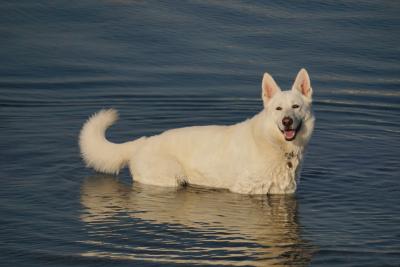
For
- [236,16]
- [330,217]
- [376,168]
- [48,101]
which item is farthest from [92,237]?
[236,16]

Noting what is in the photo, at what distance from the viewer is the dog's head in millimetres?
11320

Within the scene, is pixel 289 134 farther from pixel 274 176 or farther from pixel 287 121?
pixel 274 176

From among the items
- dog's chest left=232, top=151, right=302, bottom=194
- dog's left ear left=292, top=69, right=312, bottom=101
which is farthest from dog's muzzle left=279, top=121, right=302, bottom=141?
dog's left ear left=292, top=69, right=312, bottom=101

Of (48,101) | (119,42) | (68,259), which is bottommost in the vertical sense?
(68,259)

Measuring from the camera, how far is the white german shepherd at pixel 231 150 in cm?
1149

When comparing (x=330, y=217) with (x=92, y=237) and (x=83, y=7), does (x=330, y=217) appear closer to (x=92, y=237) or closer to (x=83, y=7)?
(x=92, y=237)

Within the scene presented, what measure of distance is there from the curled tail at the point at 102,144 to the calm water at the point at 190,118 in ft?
1.06

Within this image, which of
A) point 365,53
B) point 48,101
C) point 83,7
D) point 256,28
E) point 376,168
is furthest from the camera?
point 83,7

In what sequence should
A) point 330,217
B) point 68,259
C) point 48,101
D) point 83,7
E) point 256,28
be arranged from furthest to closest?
1. point 83,7
2. point 256,28
3. point 48,101
4. point 330,217
5. point 68,259

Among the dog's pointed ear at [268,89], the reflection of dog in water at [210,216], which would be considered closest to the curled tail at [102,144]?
the reflection of dog in water at [210,216]

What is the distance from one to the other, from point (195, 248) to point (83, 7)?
15.3 metres

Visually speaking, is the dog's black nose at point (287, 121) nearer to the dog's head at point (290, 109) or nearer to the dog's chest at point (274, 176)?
the dog's head at point (290, 109)

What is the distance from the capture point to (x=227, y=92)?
58.3ft

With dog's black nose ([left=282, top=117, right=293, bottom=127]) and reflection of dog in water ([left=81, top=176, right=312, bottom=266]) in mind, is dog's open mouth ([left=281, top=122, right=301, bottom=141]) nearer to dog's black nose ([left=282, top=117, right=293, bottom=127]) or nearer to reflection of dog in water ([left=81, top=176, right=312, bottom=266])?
dog's black nose ([left=282, top=117, right=293, bottom=127])
